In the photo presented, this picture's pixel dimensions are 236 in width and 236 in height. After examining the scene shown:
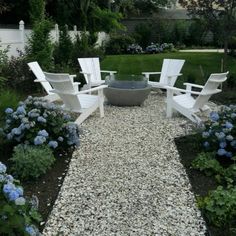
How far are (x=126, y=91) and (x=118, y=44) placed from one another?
15585 mm

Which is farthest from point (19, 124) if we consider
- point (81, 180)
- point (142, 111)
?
point (142, 111)

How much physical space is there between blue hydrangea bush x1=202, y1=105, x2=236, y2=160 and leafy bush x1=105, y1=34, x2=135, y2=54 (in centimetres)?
1813

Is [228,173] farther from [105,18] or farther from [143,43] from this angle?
[143,43]

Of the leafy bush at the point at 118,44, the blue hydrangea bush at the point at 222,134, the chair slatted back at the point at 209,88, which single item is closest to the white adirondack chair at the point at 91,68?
the chair slatted back at the point at 209,88

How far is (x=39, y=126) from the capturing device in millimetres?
4863

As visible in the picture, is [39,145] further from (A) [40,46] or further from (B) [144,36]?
(B) [144,36]

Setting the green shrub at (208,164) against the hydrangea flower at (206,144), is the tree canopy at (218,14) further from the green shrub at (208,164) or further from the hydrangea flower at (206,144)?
the green shrub at (208,164)

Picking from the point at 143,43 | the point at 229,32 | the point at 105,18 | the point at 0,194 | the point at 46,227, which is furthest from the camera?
the point at 143,43

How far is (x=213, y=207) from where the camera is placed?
3.45 m

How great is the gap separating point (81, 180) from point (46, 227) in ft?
3.49

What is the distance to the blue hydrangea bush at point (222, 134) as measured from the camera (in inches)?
185

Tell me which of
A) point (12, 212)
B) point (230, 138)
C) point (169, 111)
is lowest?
point (169, 111)

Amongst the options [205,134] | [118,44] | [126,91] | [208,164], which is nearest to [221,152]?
[208,164]

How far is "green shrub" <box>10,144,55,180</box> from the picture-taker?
13.9 feet
